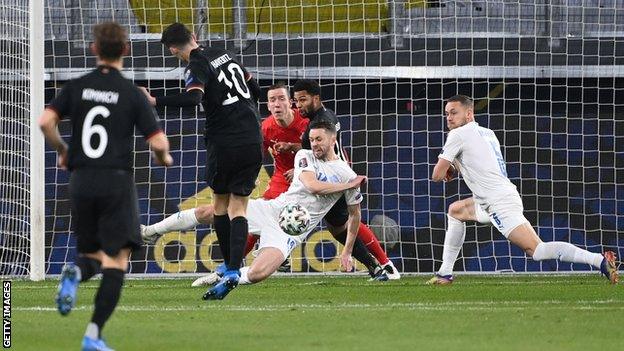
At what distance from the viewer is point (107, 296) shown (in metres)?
6.69

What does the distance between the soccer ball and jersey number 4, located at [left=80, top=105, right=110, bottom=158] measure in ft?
12.8

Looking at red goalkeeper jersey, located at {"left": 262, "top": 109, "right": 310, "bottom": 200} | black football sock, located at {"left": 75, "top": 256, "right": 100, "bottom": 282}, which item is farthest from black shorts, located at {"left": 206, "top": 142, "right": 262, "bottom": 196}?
black football sock, located at {"left": 75, "top": 256, "right": 100, "bottom": 282}

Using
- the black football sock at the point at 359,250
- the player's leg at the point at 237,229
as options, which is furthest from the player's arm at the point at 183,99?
the black football sock at the point at 359,250

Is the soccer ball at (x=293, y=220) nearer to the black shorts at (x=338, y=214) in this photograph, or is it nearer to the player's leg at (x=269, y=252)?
the player's leg at (x=269, y=252)

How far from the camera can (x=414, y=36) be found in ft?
50.3

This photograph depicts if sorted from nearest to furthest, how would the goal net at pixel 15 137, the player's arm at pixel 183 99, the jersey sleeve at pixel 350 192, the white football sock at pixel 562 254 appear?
the player's arm at pixel 183 99
the white football sock at pixel 562 254
the jersey sleeve at pixel 350 192
the goal net at pixel 15 137

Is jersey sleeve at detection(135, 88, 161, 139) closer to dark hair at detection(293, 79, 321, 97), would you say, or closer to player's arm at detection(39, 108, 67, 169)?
player's arm at detection(39, 108, 67, 169)

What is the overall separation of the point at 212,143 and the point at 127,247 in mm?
3362

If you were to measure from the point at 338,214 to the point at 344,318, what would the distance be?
152 inches

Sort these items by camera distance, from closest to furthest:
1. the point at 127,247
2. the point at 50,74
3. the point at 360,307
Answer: the point at 127,247
the point at 360,307
the point at 50,74

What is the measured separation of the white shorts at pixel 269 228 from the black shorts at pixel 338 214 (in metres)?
0.85

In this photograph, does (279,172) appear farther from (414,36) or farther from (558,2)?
(558,2)

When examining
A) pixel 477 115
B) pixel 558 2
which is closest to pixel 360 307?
pixel 477 115

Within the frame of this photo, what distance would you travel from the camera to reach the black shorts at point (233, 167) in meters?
10.2
